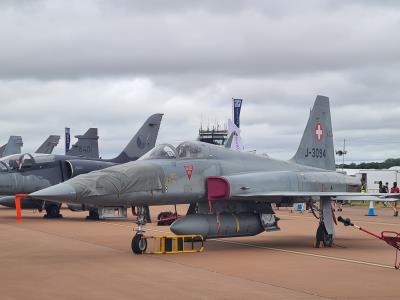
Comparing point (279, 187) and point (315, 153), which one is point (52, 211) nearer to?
point (315, 153)

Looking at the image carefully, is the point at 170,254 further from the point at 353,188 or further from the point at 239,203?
the point at 353,188

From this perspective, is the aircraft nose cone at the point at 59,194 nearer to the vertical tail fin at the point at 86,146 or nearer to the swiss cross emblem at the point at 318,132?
the swiss cross emblem at the point at 318,132

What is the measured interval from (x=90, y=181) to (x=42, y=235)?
604 centimetres

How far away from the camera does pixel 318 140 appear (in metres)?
17.1

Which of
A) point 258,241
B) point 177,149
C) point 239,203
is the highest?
point 177,149

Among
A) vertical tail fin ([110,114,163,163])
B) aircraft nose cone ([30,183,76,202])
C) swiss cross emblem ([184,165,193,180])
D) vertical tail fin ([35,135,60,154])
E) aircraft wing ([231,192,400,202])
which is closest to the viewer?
aircraft nose cone ([30,183,76,202])

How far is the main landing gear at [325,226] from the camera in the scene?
45.5ft

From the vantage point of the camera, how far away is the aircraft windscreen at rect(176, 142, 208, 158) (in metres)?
13.3

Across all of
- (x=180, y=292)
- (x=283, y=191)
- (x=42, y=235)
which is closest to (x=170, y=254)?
(x=283, y=191)

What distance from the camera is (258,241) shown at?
15305 mm

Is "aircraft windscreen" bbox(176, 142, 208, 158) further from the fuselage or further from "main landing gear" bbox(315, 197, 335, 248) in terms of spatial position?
"main landing gear" bbox(315, 197, 335, 248)

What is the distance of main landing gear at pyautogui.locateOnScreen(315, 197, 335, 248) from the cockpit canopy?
114 inches

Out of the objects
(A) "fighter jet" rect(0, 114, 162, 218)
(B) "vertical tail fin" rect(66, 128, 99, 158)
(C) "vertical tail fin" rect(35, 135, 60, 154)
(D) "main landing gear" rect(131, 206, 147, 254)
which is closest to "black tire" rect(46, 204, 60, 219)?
(A) "fighter jet" rect(0, 114, 162, 218)

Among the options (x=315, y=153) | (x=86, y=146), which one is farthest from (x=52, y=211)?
(x=315, y=153)
